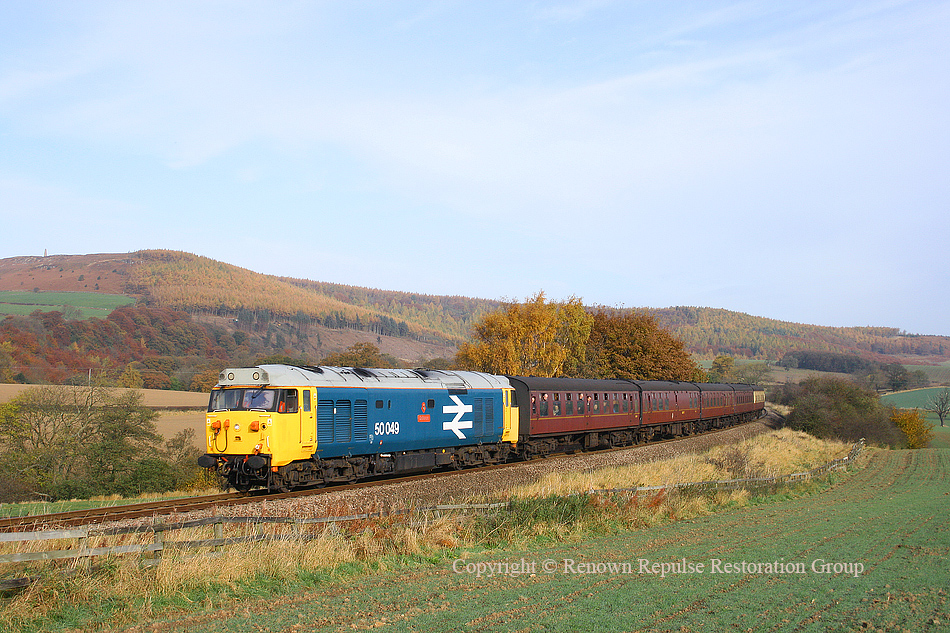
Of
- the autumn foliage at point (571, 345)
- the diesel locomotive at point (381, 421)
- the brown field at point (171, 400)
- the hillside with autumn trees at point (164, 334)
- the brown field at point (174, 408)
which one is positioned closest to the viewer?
the diesel locomotive at point (381, 421)

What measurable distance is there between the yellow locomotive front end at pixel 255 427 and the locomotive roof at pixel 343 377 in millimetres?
38

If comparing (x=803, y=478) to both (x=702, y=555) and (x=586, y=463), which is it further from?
(x=702, y=555)

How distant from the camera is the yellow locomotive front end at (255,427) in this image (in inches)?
647

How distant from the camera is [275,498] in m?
15.9

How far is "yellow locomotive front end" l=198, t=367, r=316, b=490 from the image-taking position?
16438mm

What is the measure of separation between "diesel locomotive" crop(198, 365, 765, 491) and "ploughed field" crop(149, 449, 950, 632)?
7034 mm

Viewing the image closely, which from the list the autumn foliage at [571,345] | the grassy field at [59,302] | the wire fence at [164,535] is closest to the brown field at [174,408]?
the autumn foliage at [571,345]

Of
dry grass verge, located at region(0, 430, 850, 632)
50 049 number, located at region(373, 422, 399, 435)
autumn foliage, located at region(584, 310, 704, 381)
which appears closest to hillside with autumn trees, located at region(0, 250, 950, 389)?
autumn foliage, located at region(584, 310, 704, 381)

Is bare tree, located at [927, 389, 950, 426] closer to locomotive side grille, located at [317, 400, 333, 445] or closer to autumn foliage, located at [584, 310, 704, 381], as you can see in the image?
autumn foliage, located at [584, 310, 704, 381]

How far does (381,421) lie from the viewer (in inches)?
Answer: 779

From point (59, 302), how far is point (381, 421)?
175 meters

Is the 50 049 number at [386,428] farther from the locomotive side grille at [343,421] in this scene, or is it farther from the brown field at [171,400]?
the brown field at [171,400]

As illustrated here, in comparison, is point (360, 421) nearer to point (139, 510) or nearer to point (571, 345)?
point (139, 510)

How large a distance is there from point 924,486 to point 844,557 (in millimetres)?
23849
